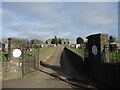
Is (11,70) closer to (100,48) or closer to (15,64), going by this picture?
(15,64)

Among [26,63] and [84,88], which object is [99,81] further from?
[26,63]

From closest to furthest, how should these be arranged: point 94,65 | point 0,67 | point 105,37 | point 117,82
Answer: point 117,82
point 105,37
point 94,65
point 0,67

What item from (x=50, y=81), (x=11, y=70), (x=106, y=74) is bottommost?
(x=50, y=81)

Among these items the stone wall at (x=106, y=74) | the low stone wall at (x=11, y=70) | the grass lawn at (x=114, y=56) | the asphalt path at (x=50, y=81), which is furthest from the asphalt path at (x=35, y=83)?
the grass lawn at (x=114, y=56)

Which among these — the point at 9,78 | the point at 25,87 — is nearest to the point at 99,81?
the point at 25,87

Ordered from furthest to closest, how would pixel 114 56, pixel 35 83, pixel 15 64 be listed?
pixel 15 64 < pixel 114 56 < pixel 35 83

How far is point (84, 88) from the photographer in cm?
736

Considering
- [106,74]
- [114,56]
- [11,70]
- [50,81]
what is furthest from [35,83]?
[114,56]

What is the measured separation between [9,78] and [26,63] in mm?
2057

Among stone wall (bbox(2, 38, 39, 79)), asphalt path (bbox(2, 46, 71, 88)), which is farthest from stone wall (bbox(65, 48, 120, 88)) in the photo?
stone wall (bbox(2, 38, 39, 79))

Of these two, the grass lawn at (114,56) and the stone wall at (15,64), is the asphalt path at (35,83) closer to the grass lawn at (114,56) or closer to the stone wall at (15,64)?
the stone wall at (15,64)

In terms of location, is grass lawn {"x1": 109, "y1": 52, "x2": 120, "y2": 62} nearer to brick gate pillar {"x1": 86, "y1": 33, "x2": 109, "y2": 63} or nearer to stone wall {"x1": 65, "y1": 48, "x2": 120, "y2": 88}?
brick gate pillar {"x1": 86, "y1": 33, "x2": 109, "y2": 63}

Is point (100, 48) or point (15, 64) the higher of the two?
point (100, 48)

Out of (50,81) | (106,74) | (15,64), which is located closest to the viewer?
(106,74)
